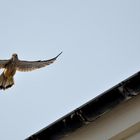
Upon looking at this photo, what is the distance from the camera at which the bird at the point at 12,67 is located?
15.4m

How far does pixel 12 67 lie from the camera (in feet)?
51.7

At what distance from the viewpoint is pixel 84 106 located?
8617mm

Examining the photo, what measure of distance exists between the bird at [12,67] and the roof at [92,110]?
652cm

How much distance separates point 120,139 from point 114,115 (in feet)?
1.22

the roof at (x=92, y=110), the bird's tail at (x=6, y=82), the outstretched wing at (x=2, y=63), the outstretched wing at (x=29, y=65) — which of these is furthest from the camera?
the outstretched wing at (x=2, y=63)

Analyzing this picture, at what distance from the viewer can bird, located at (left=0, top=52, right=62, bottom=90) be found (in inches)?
606

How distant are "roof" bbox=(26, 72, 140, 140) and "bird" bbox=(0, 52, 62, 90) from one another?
6518 mm

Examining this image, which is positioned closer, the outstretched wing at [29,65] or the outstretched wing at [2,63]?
the outstretched wing at [29,65]

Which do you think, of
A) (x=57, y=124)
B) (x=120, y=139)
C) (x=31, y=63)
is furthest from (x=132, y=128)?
(x=31, y=63)

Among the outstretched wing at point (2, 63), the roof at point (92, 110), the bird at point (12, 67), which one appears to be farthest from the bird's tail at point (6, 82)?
the roof at point (92, 110)

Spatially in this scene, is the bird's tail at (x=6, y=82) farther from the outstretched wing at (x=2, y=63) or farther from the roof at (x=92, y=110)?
the roof at (x=92, y=110)

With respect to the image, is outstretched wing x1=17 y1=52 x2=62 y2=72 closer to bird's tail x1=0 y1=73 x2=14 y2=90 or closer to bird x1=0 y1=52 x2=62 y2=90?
bird x1=0 y1=52 x2=62 y2=90

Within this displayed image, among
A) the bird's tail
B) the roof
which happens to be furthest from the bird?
the roof

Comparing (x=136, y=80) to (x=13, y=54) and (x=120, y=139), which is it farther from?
(x=13, y=54)
